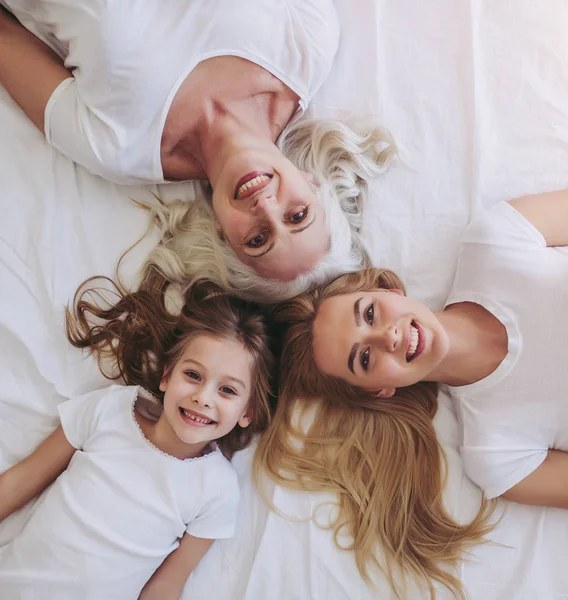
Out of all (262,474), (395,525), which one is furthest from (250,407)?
(395,525)

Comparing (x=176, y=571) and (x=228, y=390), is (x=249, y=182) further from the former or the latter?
(x=176, y=571)

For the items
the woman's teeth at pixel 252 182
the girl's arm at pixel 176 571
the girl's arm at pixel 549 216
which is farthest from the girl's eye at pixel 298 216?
the girl's arm at pixel 176 571

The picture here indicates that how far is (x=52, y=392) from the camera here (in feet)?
5.16

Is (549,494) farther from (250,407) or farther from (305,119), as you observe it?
(305,119)

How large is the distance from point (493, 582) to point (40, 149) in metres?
1.61

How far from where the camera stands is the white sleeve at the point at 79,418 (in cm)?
152

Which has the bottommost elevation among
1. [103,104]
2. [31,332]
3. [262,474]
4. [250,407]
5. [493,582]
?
[493,582]

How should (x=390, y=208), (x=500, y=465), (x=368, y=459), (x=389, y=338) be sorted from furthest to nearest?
1. (x=390, y=208)
2. (x=368, y=459)
3. (x=500, y=465)
4. (x=389, y=338)

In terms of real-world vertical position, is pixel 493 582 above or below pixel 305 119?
below

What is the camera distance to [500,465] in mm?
1489

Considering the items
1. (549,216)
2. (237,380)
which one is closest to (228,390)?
(237,380)

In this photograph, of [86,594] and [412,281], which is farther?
[412,281]

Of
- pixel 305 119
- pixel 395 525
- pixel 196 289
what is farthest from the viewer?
pixel 305 119

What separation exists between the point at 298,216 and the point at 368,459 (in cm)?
66
